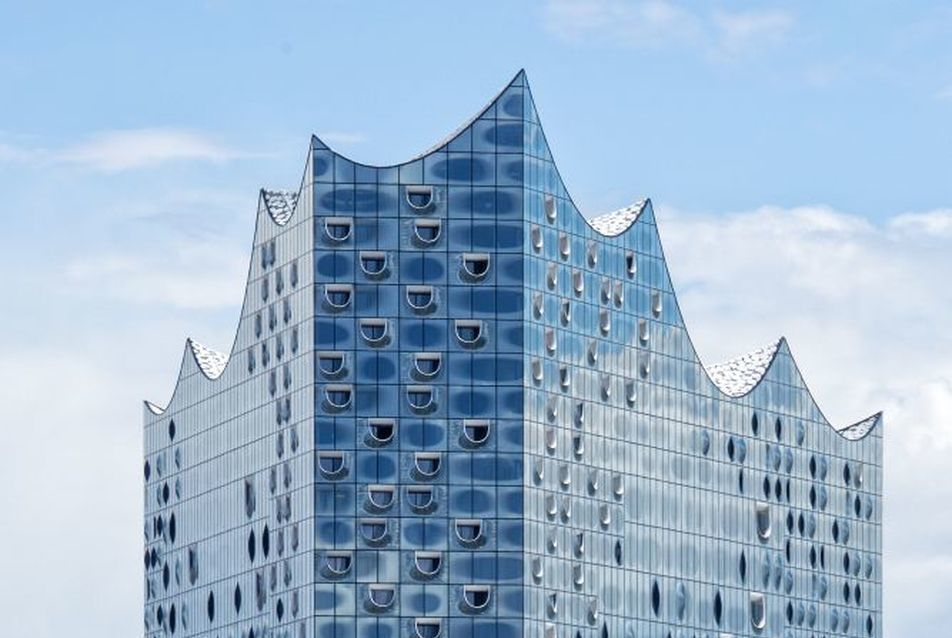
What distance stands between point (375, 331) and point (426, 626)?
15371 mm

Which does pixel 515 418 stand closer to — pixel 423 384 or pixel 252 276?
pixel 423 384

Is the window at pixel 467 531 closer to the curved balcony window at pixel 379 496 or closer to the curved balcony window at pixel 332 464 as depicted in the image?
the curved balcony window at pixel 379 496

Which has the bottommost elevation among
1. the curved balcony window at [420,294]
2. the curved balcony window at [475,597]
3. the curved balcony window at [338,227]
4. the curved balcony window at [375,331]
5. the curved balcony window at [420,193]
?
the curved balcony window at [475,597]

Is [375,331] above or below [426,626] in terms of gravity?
above

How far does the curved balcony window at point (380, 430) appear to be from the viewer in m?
173

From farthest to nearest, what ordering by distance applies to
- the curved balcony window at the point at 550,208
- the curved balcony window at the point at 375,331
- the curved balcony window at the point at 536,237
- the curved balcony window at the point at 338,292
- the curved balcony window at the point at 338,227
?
the curved balcony window at the point at 550,208 → the curved balcony window at the point at 536,237 → the curved balcony window at the point at 338,227 → the curved balcony window at the point at 338,292 → the curved balcony window at the point at 375,331

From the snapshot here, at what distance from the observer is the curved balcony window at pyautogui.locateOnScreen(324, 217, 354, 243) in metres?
174

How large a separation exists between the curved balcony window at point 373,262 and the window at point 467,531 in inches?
529

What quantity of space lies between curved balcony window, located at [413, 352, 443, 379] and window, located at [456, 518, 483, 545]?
302 inches

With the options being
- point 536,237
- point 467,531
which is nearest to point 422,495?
point 467,531

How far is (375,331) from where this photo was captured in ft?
570

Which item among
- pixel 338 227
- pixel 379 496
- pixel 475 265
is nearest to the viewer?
pixel 379 496

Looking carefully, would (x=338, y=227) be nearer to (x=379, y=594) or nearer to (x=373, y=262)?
(x=373, y=262)

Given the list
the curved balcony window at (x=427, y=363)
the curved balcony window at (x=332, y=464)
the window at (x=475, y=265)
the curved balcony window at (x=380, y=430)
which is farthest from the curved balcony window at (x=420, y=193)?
the curved balcony window at (x=332, y=464)
